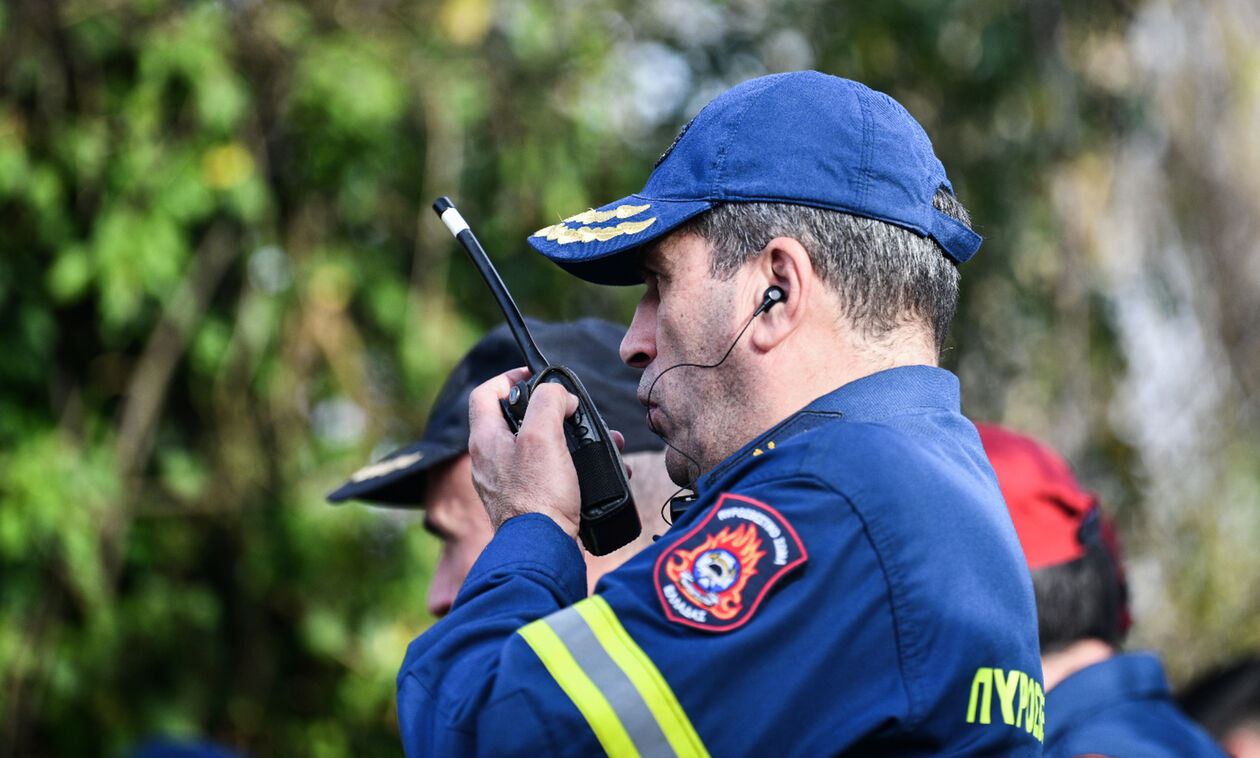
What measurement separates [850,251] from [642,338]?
28cm

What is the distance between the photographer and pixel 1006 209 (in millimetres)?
5082

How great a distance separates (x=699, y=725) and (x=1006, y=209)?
14.0 ft

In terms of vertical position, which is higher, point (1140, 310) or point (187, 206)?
point (187, 206)

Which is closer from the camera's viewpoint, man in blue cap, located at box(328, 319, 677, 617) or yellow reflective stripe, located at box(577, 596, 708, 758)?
yellow reflective stripe, located at box(577, 596, 708, 758)

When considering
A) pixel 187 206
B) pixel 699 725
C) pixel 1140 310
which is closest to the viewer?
pixel 699 725

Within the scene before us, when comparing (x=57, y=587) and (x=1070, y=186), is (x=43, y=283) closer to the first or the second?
(x=57, y=587)

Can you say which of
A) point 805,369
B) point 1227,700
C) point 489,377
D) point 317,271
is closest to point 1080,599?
point 1227,700

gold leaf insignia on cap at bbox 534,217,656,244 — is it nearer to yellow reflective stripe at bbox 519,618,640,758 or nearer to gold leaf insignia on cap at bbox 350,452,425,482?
yellow reflective stripe at bbox 519,618,640,758

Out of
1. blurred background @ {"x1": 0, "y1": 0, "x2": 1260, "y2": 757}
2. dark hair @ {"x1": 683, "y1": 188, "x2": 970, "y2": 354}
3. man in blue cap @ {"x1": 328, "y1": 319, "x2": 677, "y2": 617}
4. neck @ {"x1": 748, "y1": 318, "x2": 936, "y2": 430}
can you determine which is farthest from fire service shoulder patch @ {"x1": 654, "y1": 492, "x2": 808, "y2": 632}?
blurred background @ {"x1": 0, "y1": 0, "x2": 1260, "y2": 757}

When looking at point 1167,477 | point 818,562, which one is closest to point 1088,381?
point 1167,477

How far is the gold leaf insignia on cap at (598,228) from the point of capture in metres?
1.52

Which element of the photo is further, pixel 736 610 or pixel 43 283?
pixel 43 283

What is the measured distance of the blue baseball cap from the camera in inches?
57.2

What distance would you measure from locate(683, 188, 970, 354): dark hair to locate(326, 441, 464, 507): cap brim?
3.76 ft
